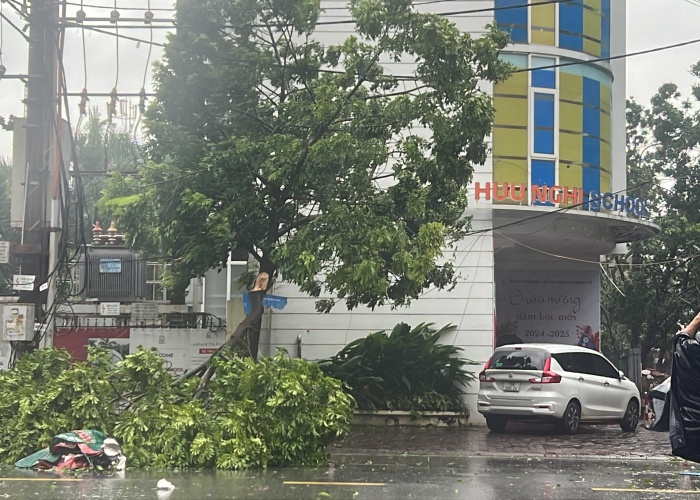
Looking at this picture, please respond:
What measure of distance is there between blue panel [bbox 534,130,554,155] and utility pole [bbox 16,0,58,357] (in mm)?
10905

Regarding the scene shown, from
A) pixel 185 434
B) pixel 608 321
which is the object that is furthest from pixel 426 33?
pixel 608 321

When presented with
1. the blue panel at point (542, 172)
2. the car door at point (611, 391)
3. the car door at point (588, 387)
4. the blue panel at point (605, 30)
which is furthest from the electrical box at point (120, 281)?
the blue panel at point (605, 30)

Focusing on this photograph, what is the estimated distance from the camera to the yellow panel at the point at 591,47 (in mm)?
21125

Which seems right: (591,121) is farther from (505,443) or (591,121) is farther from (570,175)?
(505,443)

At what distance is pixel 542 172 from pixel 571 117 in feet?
5.25

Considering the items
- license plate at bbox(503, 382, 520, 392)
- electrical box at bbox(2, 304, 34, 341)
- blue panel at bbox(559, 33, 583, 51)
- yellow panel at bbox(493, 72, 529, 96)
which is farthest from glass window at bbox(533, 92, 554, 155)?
electrical box at bbox(2, 304, 34, 341)

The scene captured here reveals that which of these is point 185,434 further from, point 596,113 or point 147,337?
point 596,113

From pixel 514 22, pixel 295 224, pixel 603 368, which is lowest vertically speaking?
pixel 603 368

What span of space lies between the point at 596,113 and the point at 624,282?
41.6ft

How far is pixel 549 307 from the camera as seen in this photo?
85.0ft

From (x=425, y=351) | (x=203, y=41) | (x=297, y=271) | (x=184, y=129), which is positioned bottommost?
(x=425, y=351)

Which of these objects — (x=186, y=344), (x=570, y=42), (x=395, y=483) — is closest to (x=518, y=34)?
(x=570, y=42)

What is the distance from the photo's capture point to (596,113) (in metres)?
21.3

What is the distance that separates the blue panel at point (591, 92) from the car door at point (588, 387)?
6.75m
